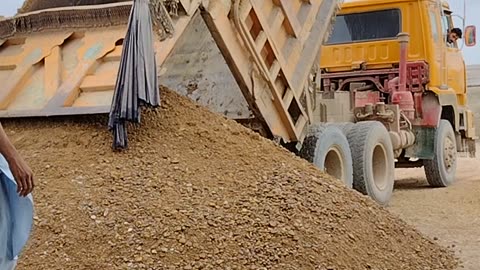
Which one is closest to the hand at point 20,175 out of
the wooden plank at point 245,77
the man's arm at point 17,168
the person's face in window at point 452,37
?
the man's arm at point 17,168

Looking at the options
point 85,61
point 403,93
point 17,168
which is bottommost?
point 403,93

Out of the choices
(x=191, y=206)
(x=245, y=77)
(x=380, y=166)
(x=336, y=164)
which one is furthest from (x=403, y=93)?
→ (x=191, y=206)

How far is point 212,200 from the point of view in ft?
14.2

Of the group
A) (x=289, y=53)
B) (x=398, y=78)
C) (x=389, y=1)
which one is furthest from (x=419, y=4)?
(x=289, y=53)

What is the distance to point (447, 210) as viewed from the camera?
775 cm

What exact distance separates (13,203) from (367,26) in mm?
7274

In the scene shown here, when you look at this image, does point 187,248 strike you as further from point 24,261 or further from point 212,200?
point 24,261

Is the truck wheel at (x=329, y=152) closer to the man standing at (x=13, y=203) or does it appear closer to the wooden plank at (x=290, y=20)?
the wooden plank at (x=290, y=20)

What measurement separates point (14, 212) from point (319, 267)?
1716 mm

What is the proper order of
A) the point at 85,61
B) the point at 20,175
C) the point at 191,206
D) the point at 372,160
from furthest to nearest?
the point at 372,160
the point at 85,61
the point at 191,206
the point at 20,175

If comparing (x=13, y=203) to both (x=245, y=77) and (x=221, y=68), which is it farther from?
(x=221, y=68)

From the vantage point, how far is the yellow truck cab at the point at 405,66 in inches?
365

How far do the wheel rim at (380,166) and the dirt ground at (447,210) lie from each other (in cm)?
28

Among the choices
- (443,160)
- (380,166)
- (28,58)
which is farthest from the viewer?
(443,160)
